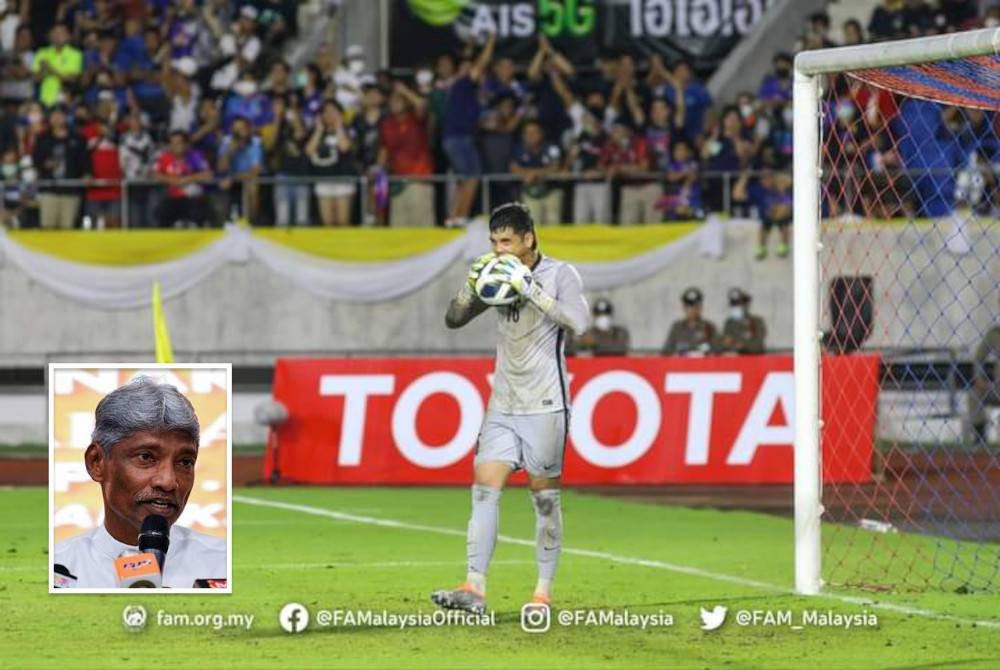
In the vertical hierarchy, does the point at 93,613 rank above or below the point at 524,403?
below

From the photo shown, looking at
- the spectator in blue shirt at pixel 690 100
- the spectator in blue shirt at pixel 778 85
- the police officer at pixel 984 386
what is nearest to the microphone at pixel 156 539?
the police officer at pixel 984 386

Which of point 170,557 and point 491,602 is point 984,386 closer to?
point 491,602

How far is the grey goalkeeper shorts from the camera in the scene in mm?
11688

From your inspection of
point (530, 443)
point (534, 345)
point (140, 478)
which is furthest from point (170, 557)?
point (534, 345)

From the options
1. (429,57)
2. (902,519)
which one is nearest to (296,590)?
(902,519)

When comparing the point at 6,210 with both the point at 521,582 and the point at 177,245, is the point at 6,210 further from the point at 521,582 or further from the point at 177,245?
the point at 521,582

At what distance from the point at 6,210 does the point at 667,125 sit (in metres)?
7.85

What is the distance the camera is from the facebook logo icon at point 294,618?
444 inches

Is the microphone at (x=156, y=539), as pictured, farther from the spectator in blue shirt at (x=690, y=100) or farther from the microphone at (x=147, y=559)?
the spectator in blue shirt at (x=690, y=100)

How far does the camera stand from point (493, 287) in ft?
37.0

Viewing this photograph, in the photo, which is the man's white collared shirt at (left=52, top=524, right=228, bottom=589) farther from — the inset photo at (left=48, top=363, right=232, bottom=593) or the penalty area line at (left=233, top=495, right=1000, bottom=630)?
the penalty area line at (left=233, top=495, right=1000, bottom=630)

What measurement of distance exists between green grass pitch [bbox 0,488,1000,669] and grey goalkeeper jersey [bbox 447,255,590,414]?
1.17 meters

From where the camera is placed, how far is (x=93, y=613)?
11.9 m

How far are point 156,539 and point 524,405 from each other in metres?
3.54
